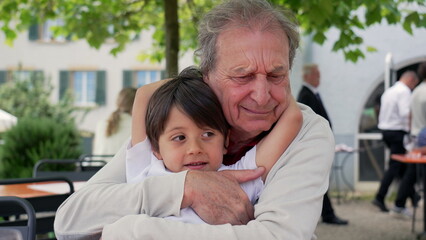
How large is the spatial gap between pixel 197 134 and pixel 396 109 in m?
8.10

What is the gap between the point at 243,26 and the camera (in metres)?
1.94

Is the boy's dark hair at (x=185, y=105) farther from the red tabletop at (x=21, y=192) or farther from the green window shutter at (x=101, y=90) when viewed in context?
the green window shutter at (x=101, y=90)

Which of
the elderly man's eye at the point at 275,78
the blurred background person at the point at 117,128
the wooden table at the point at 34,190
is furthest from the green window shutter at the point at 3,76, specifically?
the elderly man's eye at the point at 275,78

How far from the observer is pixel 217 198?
1835 mm

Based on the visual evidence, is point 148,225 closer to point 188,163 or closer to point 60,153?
point 188,163

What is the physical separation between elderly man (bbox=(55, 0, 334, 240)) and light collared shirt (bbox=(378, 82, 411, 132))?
7807mm

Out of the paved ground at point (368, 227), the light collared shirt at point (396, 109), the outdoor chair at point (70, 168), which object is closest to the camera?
the outdoor chair at point (70, 168)

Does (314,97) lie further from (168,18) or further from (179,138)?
(179,138)

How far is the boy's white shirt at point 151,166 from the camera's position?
6.26 feet

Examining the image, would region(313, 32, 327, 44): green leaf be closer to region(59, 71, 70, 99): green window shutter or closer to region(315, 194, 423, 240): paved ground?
region(315, 194, 423, 240): paved ground

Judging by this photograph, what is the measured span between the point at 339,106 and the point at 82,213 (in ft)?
46.6

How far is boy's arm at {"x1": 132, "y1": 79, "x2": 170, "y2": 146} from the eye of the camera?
80.6 inches

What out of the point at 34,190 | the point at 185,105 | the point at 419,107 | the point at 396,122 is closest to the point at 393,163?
the point at 396,122

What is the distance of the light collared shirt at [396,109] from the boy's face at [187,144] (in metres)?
7.98
